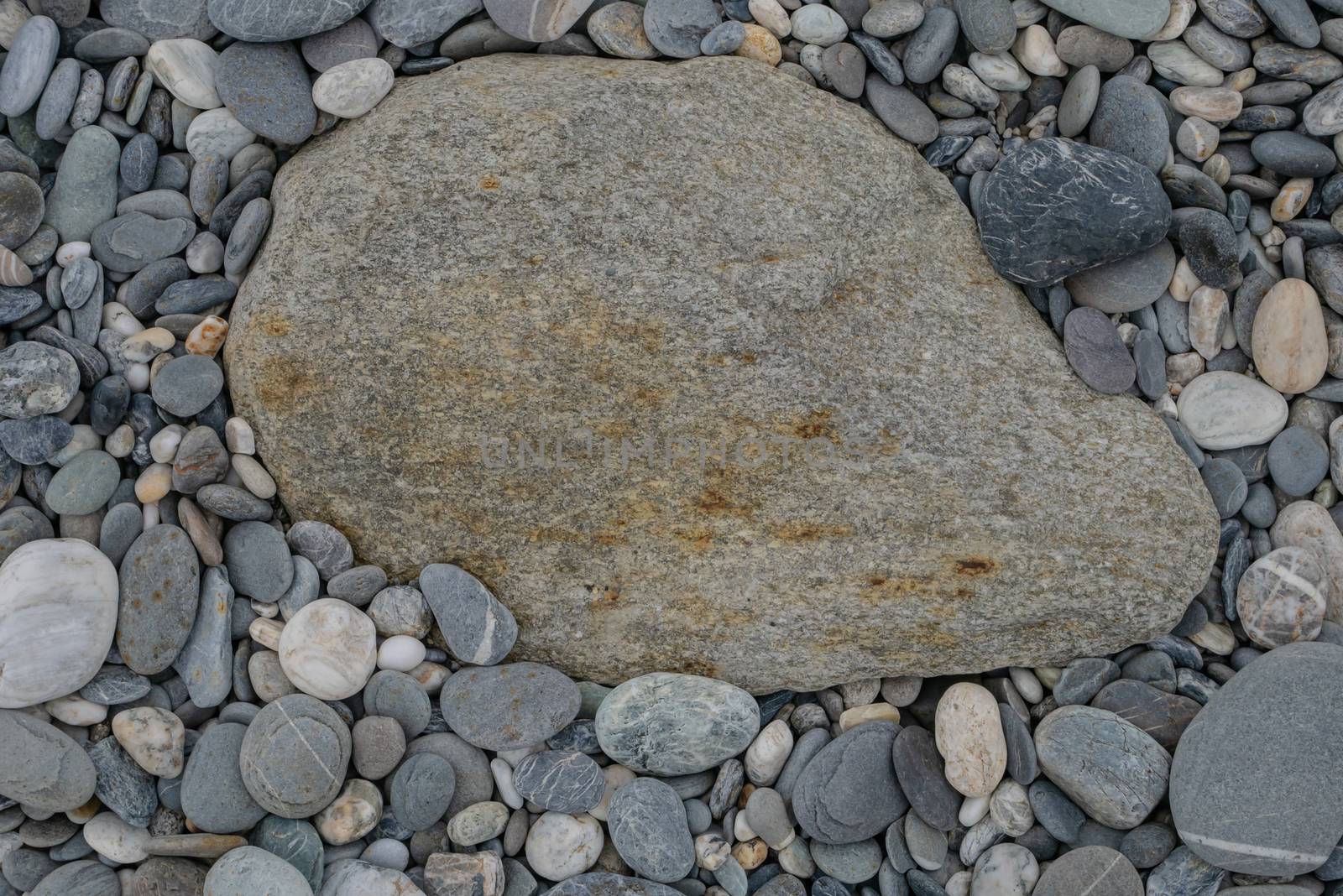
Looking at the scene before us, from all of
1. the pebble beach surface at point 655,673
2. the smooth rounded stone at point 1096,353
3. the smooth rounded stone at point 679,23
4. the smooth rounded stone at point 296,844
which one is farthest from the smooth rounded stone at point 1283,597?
the smooth rounded stone at point 296,844

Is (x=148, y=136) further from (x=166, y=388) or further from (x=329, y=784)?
(x=329, y=784)

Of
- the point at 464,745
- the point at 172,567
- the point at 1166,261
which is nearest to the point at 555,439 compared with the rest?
the point at 464,745

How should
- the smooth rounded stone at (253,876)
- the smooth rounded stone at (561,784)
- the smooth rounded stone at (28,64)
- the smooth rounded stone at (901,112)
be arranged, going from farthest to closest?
the smooth rounded stone at (901,112) → the smooth rounded stone at (28,64) → the smooth rounded stone at (561,784) → the smooth rounded stone at (253,876)

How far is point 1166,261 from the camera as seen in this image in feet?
7.99

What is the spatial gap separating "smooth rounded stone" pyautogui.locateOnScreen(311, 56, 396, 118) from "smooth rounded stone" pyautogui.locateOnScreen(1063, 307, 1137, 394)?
1.79 m

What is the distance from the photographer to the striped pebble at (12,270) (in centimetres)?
224

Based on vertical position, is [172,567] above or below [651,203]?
below

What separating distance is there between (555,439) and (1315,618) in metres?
1.83

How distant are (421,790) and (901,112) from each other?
2.03 meters

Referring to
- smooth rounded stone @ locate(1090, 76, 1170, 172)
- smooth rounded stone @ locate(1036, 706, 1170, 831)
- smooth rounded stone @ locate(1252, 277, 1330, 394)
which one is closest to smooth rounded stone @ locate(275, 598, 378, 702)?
smooth rounded stone @ locate(1036, 706, 1170, 831)

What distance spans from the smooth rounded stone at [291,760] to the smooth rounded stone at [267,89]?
4.51 ft

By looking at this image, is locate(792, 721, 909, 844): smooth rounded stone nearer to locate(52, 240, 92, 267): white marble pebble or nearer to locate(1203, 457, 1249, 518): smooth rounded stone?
locate(1203, 457, 1249, 518): smooth rounded stone

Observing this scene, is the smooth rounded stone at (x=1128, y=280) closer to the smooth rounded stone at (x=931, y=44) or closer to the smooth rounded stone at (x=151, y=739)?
the smooth rounded stone at (x=931, y=44)

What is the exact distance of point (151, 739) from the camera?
6.94ft
